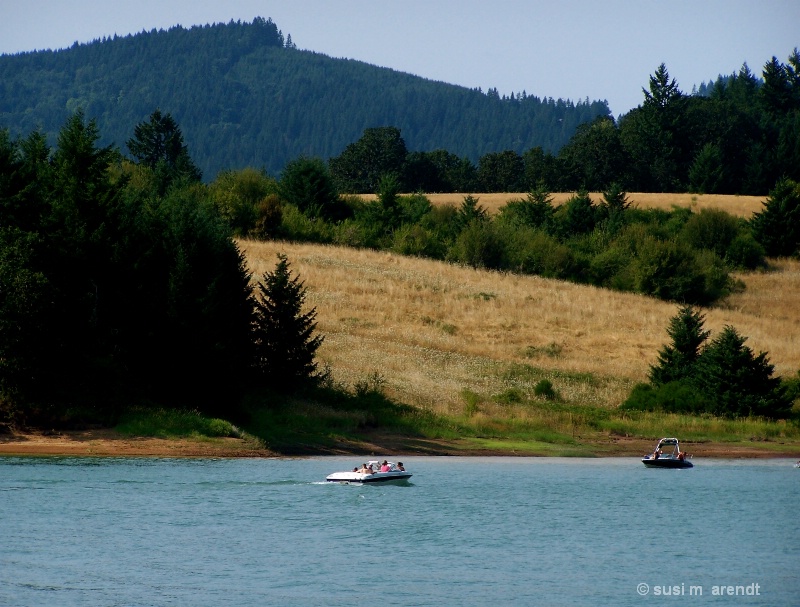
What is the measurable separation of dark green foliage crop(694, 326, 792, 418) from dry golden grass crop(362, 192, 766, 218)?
84.3 metres

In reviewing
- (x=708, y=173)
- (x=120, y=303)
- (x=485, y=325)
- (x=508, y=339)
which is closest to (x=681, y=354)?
(x=508, y=339)

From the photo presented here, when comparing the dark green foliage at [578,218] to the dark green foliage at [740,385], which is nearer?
the dark green foliage at [740,385]

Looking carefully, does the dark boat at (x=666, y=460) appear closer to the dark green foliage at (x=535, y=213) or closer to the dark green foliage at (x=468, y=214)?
the dark green foliage at (x=468, y=214)

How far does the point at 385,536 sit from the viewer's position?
3791cm

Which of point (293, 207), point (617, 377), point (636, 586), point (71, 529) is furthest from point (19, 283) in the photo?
point (293, 207)

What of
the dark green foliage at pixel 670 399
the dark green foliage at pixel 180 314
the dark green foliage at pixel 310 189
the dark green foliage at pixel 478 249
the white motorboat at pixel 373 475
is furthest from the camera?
the dark green foliage at pixel 310 189

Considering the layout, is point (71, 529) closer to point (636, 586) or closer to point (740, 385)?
point (636, 586)

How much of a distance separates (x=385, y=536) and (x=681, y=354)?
43.5m

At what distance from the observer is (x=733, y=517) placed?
4284cm

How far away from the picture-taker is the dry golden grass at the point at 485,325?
74.3 m

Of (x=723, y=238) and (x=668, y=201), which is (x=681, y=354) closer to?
(x=723, y=238)

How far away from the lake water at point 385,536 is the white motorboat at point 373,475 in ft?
1.57

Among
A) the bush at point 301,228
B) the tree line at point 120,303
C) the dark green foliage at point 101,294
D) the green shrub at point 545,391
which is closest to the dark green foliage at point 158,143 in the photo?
the bush at point 301,228

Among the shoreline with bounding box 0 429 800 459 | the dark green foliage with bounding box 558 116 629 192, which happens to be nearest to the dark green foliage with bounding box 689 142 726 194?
the dark green foliage with bounding box 558 116 629 192
